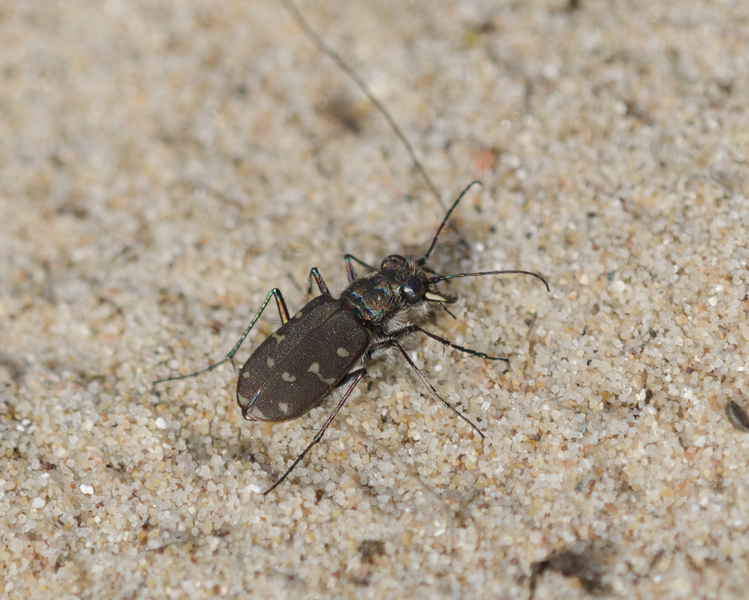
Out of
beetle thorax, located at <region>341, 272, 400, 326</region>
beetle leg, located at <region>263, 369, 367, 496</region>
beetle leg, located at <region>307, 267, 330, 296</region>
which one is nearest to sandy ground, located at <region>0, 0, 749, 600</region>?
beetle leg, located at <region>263, 369, 367, 496</region>

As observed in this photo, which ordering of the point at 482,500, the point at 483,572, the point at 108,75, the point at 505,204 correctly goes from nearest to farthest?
the point at 483,572
the point at 482,500
the point at 505,204
the point at 108,75

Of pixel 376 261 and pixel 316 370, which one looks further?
pixel 376 261

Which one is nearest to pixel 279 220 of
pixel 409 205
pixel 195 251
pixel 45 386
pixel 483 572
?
pixel 195 251

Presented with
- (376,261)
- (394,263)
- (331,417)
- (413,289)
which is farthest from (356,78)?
(331,417)

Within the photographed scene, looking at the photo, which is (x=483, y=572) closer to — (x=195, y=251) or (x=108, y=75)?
(x=195, y=251)

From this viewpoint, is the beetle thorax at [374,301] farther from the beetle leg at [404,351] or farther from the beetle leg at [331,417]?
the beetle leg at [331,417]

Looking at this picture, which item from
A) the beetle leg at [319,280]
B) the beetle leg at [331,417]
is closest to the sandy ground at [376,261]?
the beetle leg at [331,417]

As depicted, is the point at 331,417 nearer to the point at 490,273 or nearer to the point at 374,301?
the point at 374,301
